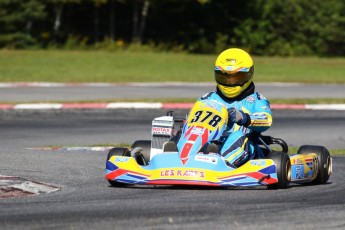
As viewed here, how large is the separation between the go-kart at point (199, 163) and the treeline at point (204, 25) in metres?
31.0

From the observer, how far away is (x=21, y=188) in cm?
838

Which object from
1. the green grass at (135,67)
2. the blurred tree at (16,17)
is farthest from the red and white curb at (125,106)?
the blurred tree at (16,17)

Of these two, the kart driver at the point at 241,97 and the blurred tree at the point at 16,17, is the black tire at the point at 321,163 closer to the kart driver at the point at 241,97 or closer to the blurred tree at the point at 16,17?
the kart driver at the point at 241,97

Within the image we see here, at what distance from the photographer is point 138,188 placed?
8.93 metres

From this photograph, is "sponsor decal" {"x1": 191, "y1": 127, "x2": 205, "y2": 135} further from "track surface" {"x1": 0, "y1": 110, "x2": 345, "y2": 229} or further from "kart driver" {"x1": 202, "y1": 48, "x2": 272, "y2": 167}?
"track surface" {"x1": 0, "y1": 110, "x2": 345, "y2": 229}

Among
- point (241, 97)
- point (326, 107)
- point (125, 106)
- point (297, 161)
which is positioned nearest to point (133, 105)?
point (125, 106)

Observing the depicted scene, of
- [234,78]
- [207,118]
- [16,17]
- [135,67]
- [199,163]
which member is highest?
[234,78]

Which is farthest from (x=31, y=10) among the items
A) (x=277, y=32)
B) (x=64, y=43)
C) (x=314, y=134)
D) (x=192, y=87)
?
(x=314, y=134)

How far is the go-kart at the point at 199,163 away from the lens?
337 inches

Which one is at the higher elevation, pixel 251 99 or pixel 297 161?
pixel 251 99

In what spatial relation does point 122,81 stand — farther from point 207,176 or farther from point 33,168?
point 207,176

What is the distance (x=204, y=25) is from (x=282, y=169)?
34.9 meters

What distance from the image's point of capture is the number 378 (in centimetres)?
899

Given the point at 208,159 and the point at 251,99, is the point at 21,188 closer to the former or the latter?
the point at 208,159
